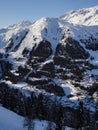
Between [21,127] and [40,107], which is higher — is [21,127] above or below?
above

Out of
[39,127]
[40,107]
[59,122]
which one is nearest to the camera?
[59,122]

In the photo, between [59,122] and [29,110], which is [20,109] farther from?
[59,122]

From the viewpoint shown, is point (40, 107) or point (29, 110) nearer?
point (29, 110)

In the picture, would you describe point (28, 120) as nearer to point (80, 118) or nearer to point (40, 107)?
point (80, 118)

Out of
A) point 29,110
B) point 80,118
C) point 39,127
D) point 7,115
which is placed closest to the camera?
point 80,118

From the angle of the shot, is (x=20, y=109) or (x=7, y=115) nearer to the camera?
(x=7, y=115)

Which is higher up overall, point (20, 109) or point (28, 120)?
point (28, 120)

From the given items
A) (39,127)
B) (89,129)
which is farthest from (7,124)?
(89,129)

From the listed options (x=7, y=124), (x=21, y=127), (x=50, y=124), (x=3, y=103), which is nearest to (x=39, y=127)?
(x=50, y=124)

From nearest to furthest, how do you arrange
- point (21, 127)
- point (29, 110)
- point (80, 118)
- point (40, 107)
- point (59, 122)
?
point (59, 122)
point (80, 118)
point (21, 127)
point (29, 110)
point (40, 107)
